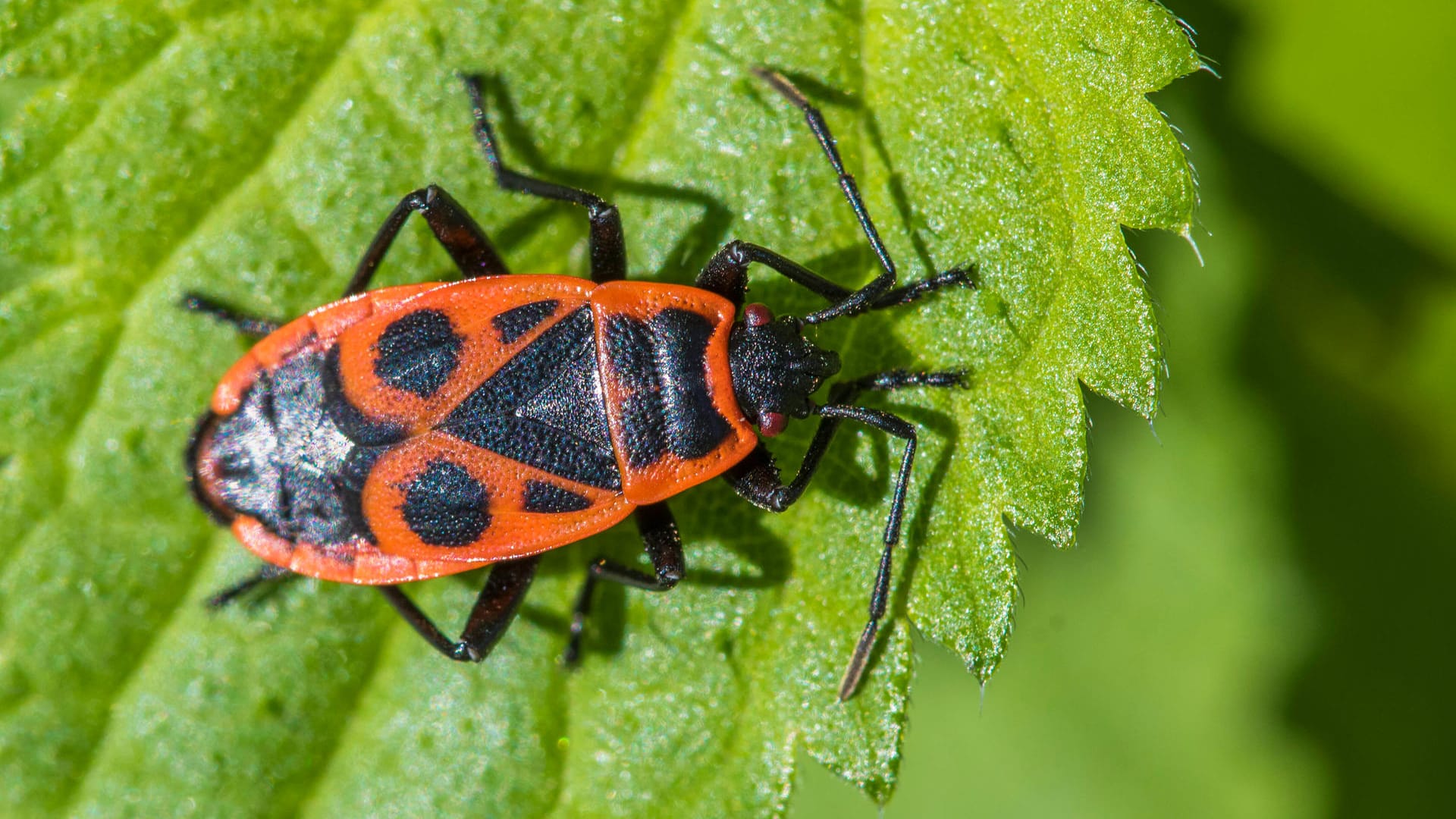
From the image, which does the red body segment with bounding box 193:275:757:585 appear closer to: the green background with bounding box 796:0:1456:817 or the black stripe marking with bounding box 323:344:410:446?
the black stripe marking with bounding box 323:344:410:446

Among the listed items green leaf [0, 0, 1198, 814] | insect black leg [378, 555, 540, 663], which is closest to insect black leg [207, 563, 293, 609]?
green leaf [0, 0, 1198, 814]

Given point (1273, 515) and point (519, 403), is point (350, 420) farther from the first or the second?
point (1273, 515)

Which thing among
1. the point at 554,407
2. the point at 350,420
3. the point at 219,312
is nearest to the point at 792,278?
the point at 554,407

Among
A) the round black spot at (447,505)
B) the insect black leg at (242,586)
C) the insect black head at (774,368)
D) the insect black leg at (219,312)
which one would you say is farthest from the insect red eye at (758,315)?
the insect black leg at (242,586)

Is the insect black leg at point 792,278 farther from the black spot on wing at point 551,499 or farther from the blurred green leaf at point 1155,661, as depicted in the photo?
A: the blurred green leaf at point 1155,661

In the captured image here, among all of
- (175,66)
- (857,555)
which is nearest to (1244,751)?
(857,555)
